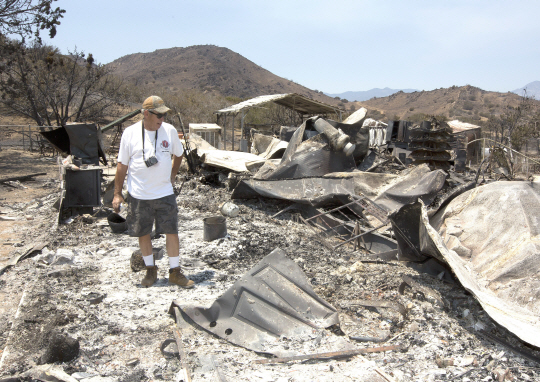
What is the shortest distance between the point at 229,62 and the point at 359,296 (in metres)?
78.3

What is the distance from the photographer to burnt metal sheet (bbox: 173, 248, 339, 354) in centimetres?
272

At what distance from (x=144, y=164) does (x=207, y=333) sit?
1.57 m

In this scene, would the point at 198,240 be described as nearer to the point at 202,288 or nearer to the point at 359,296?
the point at 202,288

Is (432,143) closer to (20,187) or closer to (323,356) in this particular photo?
(323,356)

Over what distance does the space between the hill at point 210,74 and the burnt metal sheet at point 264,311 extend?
188ft

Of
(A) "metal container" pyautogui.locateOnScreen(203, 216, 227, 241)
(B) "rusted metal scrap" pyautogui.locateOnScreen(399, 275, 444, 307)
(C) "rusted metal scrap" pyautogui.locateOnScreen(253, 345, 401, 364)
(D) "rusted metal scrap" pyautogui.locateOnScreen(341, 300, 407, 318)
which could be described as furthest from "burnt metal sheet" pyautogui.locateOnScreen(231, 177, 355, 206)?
(C) "rusted metal scrap" pyautogui.locateOnScreen(253, 345, 401, 364)

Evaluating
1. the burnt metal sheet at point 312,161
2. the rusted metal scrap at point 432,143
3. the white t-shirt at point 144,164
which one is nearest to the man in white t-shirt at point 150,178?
the white t-shirt at point 144,164

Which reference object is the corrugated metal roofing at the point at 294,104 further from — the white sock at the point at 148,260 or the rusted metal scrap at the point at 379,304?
the rusted metal scrap at the point at 379,304

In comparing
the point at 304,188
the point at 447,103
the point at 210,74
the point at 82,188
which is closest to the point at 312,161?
the point at 304,188

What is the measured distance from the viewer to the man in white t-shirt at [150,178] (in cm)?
341

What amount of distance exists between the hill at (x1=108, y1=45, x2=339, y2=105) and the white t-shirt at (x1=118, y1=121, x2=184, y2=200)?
185 ft

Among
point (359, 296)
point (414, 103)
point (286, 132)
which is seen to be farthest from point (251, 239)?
point (414, 103)

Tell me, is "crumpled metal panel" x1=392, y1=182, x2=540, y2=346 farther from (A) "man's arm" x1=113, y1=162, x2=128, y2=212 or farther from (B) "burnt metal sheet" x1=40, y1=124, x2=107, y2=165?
(B) "burnt metal sheet" x1=40, y1=124, x2=107, y2=165

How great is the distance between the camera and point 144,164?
340 centimetres
